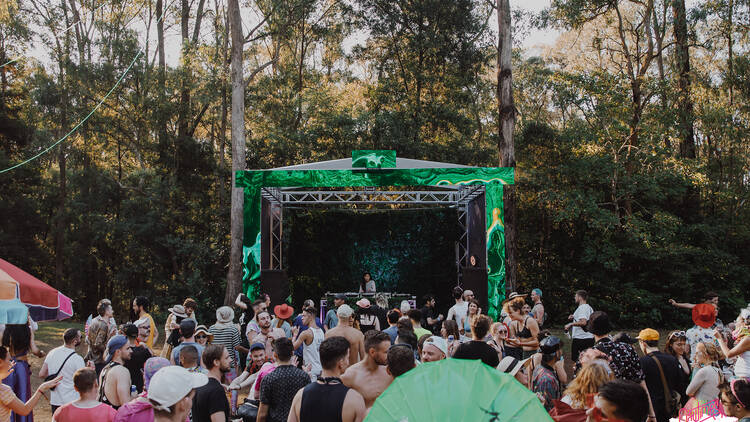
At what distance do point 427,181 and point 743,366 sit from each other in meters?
6.87

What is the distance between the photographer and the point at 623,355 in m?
3.75

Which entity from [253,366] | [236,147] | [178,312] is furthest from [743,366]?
[236,147]

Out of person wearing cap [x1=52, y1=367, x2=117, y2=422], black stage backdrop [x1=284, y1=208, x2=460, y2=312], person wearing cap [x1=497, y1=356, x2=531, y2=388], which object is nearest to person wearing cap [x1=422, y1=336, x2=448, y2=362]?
person wearing cap [x1=497, y1=356, x2=531, y2=388]

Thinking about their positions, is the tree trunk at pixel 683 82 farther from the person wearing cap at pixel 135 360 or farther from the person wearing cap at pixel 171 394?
the person wearing cap at pixel 171 394

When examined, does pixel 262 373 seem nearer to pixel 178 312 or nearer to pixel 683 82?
pixel 178 312

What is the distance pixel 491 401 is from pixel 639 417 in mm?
993

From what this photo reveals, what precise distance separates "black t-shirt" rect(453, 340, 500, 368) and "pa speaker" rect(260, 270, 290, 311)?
25.7 ft

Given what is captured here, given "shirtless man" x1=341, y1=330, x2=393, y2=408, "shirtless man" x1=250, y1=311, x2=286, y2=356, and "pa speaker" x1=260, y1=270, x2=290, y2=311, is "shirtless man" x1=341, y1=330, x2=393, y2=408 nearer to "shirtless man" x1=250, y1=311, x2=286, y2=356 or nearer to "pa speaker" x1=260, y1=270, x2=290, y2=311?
"shirtless man" x1=250, y1=311, x2=286, y2=356

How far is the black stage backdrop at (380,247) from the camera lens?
1639 centimetres

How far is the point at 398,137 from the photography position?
17.0 metres

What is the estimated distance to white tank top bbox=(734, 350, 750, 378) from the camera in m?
4.57

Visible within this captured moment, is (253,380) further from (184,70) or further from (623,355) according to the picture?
(184,70)

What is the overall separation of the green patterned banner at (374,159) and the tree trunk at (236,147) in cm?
454

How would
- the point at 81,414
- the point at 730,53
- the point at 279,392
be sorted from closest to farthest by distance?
the point at 81,414 → the point at 279,392 → the point at 730,53
